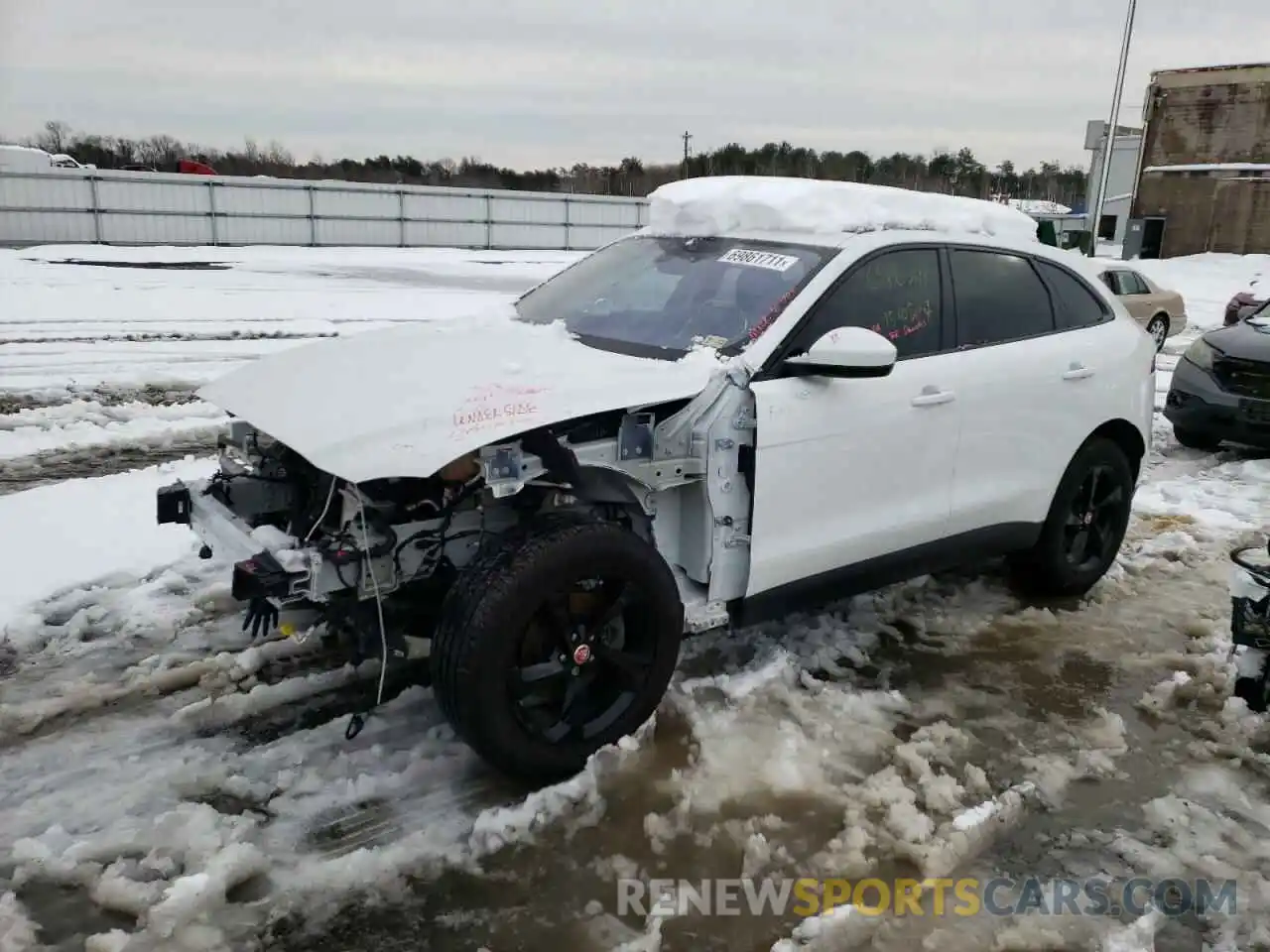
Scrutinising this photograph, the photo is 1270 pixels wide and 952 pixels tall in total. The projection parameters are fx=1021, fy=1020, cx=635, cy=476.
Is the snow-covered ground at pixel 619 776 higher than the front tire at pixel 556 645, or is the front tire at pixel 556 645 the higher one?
the front tire at pixel 556 645

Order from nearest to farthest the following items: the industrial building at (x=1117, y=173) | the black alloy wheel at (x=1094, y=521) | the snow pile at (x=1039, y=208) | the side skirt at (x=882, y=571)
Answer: the side skirt at (x=882, y=571) → the black alloy wheel at (x=1094, y=521) → the industrial building at (x=1117, y=173) → the snow pile at (x=1039, y=208)

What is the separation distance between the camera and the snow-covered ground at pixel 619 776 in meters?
2.87

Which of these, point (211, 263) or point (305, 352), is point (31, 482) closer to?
point (305, 352)

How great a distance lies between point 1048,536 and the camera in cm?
508

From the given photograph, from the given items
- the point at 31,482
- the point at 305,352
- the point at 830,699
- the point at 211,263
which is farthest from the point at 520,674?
the point at 211,263

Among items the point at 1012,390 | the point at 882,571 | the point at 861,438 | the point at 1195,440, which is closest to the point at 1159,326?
the point at 1195,440

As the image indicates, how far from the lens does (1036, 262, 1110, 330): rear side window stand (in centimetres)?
501

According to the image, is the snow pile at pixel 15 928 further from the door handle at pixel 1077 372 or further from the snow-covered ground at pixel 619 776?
the door handle at pixel 1077 372

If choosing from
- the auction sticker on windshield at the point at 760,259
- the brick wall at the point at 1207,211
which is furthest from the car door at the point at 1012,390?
the brick wall at the point at 1207,211

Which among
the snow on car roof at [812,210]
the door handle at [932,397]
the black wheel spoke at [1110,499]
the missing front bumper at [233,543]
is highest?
the snow on car roof at [812,210]

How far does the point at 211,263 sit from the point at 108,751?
70.5 feet

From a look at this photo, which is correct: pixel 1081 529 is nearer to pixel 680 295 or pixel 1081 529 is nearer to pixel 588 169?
pixel 680 295

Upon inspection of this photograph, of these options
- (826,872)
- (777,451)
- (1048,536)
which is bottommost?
(826,872)

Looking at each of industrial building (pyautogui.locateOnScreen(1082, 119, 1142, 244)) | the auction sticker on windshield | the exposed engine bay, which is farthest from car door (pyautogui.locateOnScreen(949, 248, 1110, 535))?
industrial building (pyautogui.locateOnScreen(1082, 119, 1142, 244))
